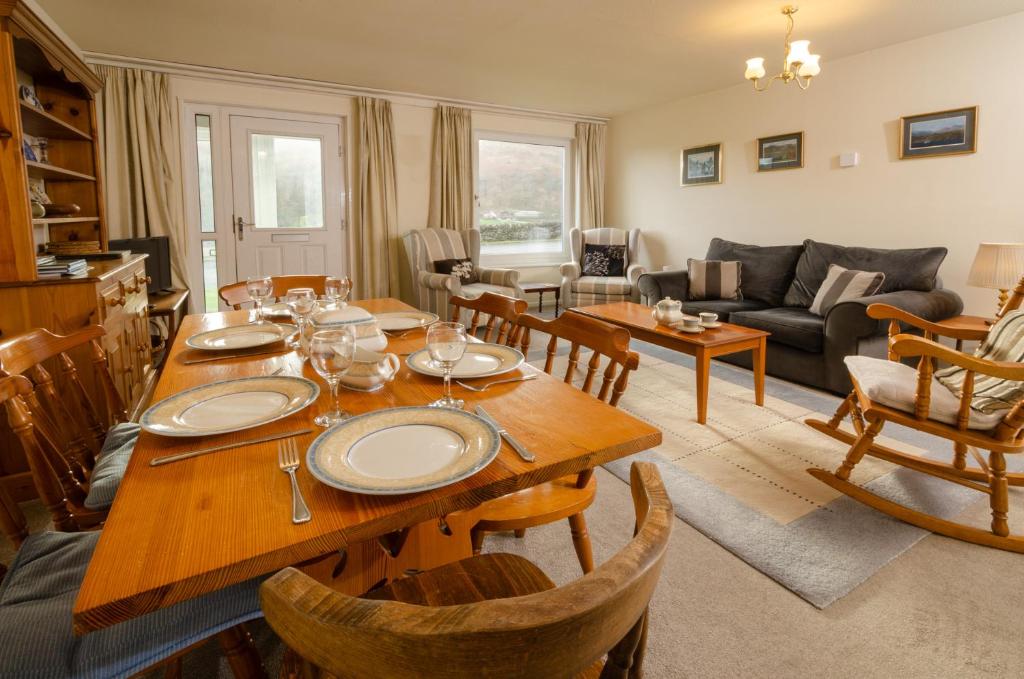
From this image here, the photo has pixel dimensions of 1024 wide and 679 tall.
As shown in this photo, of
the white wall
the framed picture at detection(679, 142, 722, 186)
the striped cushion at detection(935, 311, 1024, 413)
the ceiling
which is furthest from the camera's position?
the framed picture at detection(679, 142, 722, 186)

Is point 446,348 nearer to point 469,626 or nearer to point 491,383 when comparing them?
point 491,383

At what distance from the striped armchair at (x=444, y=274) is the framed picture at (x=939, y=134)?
3.23m

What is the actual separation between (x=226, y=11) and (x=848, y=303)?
4285mm

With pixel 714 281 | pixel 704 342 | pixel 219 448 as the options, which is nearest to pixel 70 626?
pixel 219 448

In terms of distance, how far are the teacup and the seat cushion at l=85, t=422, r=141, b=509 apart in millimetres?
447

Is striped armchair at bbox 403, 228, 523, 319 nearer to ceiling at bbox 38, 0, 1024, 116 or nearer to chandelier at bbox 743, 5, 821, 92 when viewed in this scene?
ceiling at bbox 38, 0, 1024, 116

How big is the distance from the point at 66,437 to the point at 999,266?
4326 mm

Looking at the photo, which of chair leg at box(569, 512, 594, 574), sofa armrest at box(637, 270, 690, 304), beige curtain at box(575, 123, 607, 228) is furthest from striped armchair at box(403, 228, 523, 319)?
chair leg at box(569, 512, 594, 574)

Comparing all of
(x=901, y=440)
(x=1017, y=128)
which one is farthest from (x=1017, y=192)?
(x=901, y=440)

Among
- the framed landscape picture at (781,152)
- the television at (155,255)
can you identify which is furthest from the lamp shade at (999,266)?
the television at (155,255)

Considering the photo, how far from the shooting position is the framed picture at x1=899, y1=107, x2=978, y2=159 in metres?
3.76

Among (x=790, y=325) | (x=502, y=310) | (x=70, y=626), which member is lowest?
(x=70, y=626)

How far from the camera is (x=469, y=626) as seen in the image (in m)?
0.44

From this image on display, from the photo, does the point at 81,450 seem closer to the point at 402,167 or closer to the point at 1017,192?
the point at 402,167
